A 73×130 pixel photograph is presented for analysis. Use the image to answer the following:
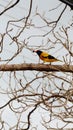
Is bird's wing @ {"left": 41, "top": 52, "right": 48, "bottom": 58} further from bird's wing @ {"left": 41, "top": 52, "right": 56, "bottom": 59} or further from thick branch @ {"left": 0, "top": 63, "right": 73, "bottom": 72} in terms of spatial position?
thick branch @ {"left": 0, "top": 63, "right": 73, "bottom": 72}

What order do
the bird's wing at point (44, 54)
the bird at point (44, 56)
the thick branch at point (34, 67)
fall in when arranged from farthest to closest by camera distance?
the bird's wing at point (44, 54) < the bird at point (44, 56) < the thick branch at point (34, 67)

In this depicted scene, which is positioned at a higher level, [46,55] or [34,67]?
[46,55]

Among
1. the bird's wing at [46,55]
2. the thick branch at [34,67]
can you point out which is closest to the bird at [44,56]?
the bird's wing at [46,55]

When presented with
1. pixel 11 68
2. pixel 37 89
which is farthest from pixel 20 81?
pixel 11 68

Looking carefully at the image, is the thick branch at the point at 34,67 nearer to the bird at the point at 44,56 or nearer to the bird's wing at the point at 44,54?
the bird at the point at 44,56

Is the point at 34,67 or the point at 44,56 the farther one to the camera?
the point at 44,56

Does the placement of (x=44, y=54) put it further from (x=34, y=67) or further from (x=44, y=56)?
(x=34, y=67)

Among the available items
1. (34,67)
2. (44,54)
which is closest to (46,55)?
(44,54)

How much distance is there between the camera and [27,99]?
9.34 feet

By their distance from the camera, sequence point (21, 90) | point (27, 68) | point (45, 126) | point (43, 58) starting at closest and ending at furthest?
1. point (27, 68)
2. point (21, 90)
3. point (43, 58)
4. point (45, 126)

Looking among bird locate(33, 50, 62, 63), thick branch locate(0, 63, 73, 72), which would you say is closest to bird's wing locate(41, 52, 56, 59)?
bird locate(33, 50, 62, 63)

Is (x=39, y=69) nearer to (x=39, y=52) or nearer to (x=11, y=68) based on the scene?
(x=11, y=68)

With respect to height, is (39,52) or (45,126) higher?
(39,52)

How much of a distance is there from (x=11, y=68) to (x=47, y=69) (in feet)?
0.79
